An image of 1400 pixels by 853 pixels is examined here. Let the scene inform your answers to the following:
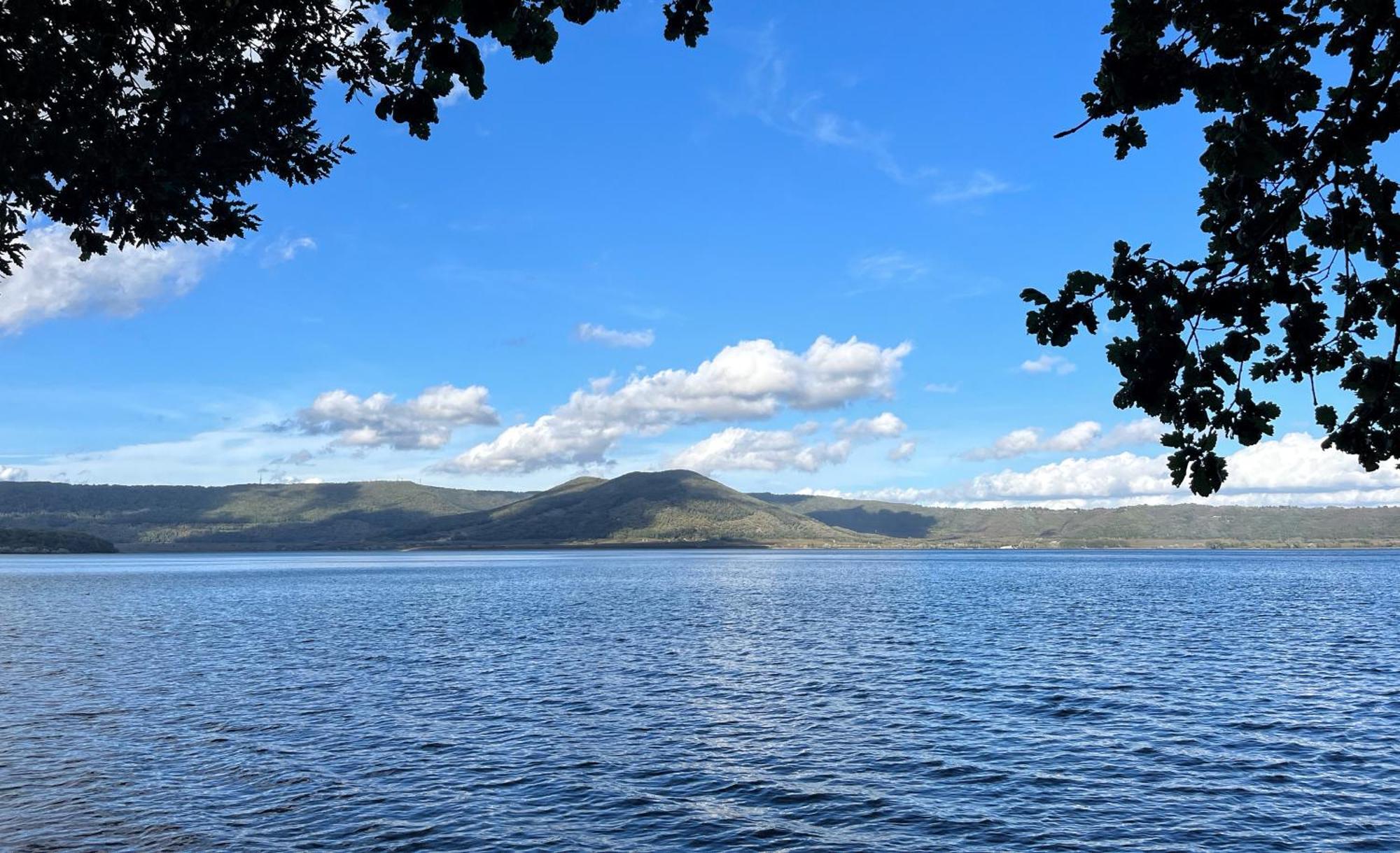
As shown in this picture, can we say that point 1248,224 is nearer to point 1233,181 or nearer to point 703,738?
point 1233,181

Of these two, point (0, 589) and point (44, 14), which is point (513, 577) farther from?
point (44, 14)

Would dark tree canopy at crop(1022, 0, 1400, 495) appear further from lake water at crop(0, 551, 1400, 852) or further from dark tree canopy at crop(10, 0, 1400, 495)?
lake water at crop(0, 551, 1400, 852)

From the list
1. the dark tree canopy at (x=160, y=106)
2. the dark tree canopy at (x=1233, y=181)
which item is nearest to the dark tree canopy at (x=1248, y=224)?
the dark tree canopy at (x=1233, y=181)

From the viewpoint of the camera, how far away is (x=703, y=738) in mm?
35312

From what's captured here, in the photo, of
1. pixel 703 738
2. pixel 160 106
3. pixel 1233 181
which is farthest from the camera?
pixel 703 738

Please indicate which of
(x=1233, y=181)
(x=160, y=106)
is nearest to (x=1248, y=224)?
(x=1233, y=181)

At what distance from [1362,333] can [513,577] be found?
193954 millimetres

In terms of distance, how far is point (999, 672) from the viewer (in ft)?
172

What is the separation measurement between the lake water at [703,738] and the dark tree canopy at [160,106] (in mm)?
15703

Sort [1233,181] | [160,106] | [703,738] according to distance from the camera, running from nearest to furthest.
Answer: [1233,181], [160,106], [703,738]

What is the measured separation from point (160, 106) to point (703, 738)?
26356 millimetres

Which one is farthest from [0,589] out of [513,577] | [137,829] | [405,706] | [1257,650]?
[1257,650]

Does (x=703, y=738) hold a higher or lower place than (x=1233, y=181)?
lower

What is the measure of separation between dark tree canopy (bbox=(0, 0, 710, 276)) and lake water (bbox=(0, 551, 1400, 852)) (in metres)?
15.7
